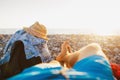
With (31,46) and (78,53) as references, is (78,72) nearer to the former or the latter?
(78,53)

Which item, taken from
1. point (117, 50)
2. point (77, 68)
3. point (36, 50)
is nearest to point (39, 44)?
point (36, 50)

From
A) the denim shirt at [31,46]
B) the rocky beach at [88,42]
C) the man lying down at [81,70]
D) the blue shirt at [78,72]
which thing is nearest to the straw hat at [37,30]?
the denim shirt at [31,46]

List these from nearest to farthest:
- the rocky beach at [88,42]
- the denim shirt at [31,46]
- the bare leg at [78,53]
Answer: the bare leg at [78,53], the denim shirt at [31,46], the rocky beach at [88,42]

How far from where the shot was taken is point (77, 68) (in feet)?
7.78

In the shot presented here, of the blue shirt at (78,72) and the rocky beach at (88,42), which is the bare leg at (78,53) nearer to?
the blue shirt at (78,72)

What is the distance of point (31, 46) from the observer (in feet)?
12.6

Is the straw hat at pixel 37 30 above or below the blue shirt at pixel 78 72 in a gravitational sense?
above

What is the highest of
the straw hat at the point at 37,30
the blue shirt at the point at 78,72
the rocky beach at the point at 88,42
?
the straw hat at the point at 37,30

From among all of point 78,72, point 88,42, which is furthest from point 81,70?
point 88,42

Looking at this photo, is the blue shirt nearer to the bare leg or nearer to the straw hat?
the bare leg

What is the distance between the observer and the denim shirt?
3.74 meters

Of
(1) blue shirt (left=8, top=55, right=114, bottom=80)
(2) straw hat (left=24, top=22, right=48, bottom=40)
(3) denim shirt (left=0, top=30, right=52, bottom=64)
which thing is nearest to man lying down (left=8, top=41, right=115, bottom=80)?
(1) blue shirt (left=8, top=55, right=114, bottom=80)

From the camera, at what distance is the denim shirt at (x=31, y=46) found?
3736 mm

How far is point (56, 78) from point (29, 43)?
1.78m
